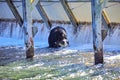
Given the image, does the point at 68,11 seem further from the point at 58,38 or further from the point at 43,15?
the point at 43,15

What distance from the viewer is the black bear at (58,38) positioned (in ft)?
57.7

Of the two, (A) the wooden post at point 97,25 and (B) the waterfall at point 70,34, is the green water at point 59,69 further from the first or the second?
(B) the waterfall at point 70,34

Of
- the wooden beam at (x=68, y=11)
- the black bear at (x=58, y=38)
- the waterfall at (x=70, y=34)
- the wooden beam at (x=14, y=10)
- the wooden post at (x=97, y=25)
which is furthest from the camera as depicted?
the wooden beam at (x=14, y=10)

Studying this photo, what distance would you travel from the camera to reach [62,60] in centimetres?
1382

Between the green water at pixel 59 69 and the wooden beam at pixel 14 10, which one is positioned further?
the wooden beam at pixel 14 10

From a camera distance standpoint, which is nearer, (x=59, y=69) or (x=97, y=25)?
(x=59, y=69)

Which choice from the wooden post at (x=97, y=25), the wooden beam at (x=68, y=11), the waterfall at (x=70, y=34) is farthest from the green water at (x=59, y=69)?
the wooden beam at (x=68, y=11)

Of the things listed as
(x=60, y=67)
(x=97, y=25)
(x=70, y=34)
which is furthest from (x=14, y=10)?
(x=97, y=25)

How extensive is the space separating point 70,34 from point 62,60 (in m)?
5.26

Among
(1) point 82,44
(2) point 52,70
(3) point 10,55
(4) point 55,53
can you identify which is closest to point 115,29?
(1) point 82,44

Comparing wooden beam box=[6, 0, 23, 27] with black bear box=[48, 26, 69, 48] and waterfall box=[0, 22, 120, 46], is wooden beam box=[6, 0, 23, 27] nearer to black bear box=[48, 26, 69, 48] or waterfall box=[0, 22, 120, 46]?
waterfall box=[0, 22, 120, 46]

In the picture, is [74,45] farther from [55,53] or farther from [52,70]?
[52,70]

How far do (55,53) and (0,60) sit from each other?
2.22m

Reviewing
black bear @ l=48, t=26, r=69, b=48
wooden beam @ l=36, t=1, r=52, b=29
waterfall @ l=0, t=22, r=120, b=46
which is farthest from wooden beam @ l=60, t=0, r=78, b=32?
wooden beam @ l=36, t=1, r=52, b=29
